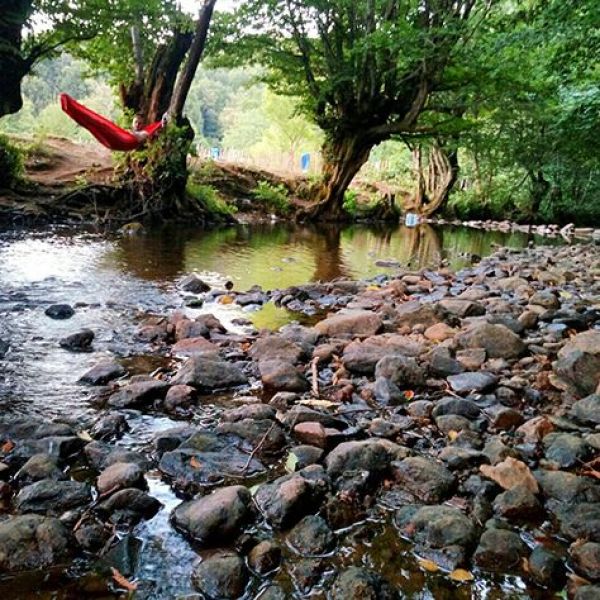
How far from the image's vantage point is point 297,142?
40.9m

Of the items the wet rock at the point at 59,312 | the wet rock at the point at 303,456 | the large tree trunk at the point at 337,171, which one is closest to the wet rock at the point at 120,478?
the wet rock at the point at 303,456

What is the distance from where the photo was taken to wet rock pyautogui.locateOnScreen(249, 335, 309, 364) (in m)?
3.56

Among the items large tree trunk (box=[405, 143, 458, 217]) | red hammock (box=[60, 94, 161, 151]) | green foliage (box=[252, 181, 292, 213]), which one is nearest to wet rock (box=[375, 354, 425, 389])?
red hammock (box=[60, 94, 161, 151])

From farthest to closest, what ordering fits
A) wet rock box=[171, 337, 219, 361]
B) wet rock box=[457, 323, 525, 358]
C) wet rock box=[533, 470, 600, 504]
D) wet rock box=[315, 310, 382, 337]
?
wet rock box=[315, 310, 382, 337]
wet rock box=[171, 337, 219, 361]
wet rock box=[457, 323, 525, 358]
wet rock box=[533, 470, 600, 504]

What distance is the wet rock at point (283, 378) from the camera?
3137mm

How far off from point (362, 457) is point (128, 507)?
922 millimetres

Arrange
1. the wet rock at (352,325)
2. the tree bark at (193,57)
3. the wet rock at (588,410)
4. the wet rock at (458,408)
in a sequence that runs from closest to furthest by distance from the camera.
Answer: the wet rock at (588,410) → the wet rock at (458,408) → the wet rock at (352,325) → the tree bark at (193,57)

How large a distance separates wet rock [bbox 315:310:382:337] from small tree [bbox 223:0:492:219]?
32.0 feet

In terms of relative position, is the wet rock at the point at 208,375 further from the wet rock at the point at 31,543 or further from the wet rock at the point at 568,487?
the wet rock at the point at 568,487

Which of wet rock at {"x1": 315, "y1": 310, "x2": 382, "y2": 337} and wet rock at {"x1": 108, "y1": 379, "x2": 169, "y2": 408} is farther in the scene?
wet rock at {"x1": 315, "y1": 310, "x2": 382, "y2": 337}

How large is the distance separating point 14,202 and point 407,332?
10450mm

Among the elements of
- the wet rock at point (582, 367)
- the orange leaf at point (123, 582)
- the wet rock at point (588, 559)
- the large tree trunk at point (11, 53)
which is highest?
the large tree trunk at point (11, 53)

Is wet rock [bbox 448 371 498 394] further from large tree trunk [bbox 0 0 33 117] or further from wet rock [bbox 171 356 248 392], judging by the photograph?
large tree trunk [bbox 0 0 33 117]

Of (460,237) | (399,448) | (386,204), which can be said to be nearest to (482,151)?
(460,237)
